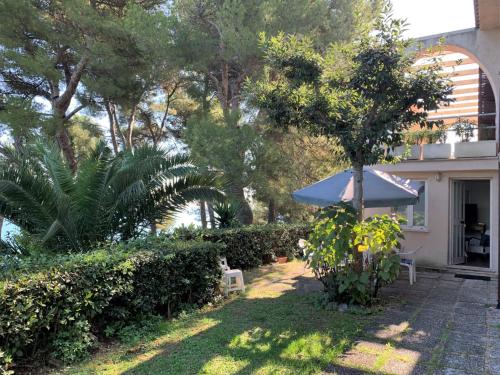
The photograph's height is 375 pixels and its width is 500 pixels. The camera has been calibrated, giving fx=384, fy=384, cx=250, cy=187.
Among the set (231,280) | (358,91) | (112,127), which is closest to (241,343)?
(231,280)

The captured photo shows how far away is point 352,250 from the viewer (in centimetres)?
682

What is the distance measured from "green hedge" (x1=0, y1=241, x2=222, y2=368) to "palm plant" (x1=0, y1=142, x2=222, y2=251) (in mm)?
1117

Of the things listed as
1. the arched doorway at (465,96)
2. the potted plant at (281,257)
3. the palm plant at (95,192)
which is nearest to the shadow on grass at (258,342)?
the palm plant at (95,192)

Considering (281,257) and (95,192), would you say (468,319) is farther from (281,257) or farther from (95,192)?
(95,192)

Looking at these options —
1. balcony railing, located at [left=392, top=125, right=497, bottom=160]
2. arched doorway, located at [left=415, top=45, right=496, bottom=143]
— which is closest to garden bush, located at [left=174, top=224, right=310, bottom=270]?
balcony railing, located at [left=392, top=125, right=497, bottom=160]

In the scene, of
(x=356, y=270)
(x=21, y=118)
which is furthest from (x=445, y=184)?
(x=21, y=118)

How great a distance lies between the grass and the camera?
453 centimetres

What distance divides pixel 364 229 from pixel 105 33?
12.5 meters

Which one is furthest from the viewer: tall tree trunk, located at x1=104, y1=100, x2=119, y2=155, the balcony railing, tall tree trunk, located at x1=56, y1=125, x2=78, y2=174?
tall tree trunk, located at x1=104, y1=100, x2=119, y2=155

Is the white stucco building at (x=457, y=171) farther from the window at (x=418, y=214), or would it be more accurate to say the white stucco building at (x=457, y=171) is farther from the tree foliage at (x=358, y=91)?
the tree foliage at (x=358, y=91)

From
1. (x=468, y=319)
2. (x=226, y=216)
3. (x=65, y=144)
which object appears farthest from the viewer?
(x=65, y=144)

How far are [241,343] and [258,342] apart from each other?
0.77 ft

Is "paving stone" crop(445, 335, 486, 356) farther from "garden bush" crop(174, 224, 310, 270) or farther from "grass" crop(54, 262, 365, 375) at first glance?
"garden bush" crop(174, 224, 310, 270)

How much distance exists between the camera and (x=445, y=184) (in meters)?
10.6
